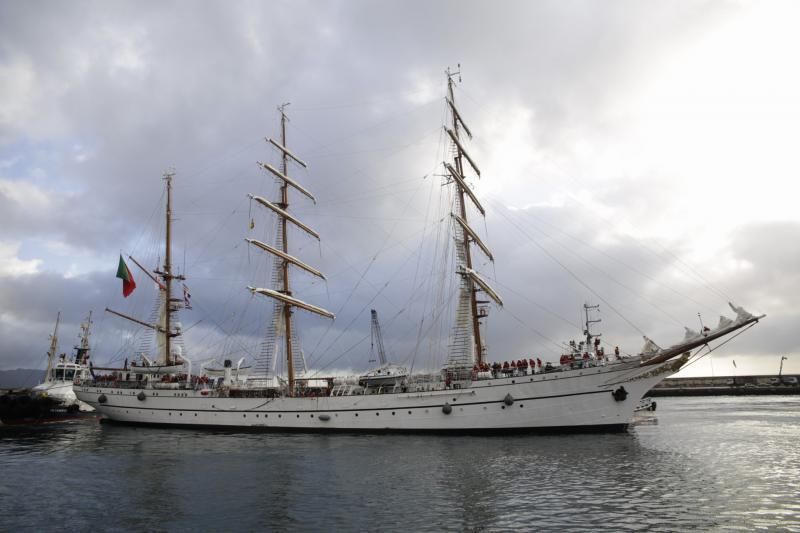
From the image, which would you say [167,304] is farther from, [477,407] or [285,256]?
[477,407]

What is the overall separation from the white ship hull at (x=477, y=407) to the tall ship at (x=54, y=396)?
22216 millimetres

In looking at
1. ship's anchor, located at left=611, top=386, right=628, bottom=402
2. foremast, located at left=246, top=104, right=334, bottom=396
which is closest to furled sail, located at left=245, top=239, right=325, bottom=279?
foremast, located at left=246, top=104, right=334, bottom=396

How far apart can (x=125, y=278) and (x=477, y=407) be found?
37.4 meters

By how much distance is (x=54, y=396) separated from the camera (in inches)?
2190

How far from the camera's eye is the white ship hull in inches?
1164

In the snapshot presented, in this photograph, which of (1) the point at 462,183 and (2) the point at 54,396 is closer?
(1) the point at 462,183

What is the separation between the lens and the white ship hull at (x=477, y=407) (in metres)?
29.6

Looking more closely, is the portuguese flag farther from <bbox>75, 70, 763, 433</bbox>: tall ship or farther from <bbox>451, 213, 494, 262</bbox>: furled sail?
<bbox>451, 213, 494, 262</bbox>: furled sail

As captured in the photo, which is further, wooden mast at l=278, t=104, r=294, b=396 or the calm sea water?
wooden mast at l=278, t=104, r=294, b=396

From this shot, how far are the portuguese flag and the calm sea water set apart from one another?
63.2 ft

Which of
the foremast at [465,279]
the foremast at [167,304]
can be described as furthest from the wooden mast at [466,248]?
the foremast at [167,304]

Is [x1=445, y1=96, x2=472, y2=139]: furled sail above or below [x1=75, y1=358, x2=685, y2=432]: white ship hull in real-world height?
above

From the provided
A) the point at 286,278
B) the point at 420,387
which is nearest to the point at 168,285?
the point at 286,278

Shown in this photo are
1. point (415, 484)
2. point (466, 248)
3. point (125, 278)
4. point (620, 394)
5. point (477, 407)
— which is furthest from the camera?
point (125, 278)
